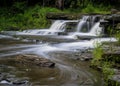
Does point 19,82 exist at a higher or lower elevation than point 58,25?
higher

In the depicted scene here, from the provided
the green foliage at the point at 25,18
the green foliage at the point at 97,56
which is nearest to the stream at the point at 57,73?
the green foliage at the point at 97,56

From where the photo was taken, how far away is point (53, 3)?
26781mm

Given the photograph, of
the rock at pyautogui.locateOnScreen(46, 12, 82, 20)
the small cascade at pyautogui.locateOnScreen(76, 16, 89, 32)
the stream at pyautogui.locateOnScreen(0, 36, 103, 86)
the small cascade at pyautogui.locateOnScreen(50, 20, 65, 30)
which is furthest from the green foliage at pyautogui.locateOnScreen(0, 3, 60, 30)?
the stream at pyautogui.locateOnScreen(0, 36, 103, 86)

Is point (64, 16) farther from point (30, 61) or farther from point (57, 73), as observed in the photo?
point (57, 73)

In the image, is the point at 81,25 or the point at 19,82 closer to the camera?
the point at 19,82

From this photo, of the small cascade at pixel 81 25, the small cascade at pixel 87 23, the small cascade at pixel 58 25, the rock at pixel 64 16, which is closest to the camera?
the small cascade at pixel 87 23

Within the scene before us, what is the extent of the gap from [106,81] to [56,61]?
133 inches

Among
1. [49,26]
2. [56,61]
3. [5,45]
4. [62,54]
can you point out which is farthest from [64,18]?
[56,61]

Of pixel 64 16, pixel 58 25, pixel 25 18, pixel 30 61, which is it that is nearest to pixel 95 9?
pixel 64 16

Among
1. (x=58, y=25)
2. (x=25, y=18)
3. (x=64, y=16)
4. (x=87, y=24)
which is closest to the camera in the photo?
(x=87, y=24)

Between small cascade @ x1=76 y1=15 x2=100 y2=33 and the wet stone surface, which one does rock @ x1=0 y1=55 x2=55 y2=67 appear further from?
small cascade @ x1=76 y1=15 x2=100 y2=33

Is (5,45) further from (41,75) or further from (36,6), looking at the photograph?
(36,6)

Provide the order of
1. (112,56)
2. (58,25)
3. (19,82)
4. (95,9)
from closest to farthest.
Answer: (19,82) → (112,56) → (58,25) → (95,9)

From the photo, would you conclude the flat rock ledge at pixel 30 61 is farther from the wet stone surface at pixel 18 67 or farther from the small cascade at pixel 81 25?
the small cascade at pixel 81 25
